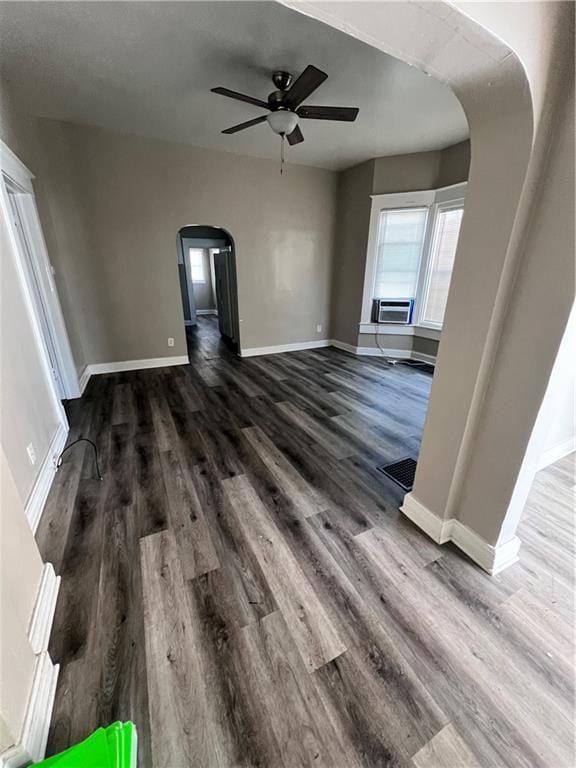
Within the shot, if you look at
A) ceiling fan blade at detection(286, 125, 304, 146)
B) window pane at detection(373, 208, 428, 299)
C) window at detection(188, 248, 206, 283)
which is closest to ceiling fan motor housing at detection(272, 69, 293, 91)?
ceiling fan blade at detection(286, 125, 304, 146)

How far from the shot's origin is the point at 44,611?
1.24m

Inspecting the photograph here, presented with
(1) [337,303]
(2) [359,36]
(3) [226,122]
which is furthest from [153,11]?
(1) [337,303]

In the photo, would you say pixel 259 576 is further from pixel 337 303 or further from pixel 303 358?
pixel 337 303

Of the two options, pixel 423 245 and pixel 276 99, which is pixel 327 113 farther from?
pixel 423 245

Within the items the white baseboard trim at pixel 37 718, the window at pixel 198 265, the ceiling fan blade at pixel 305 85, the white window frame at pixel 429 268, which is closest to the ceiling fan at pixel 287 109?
the ceiling fan blade at pixel 305 85

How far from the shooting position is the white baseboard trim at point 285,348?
5215 mm

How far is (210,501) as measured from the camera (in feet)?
6.44

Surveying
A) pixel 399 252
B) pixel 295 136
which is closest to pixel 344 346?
pixel 399 252

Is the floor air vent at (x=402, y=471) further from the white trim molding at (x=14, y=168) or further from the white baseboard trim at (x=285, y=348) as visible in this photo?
the white trim molding at (x=14, y=168)

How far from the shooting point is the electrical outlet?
6.29 ft

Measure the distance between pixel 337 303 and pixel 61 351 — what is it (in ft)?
13.9

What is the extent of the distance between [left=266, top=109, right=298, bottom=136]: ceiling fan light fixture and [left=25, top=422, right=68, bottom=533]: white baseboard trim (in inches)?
125

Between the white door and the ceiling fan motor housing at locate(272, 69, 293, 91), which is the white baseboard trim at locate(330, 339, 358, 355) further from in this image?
the white door

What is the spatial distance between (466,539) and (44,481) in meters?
2.61
